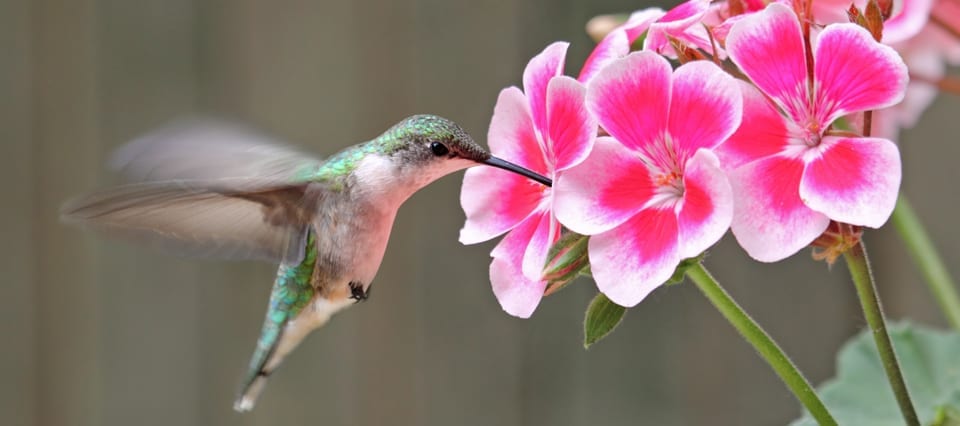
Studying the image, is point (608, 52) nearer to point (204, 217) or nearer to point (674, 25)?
point (674, 25)

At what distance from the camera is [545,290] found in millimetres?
557

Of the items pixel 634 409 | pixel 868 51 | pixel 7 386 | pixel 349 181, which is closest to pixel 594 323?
pixel 868 51

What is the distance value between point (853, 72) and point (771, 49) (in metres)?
0.04

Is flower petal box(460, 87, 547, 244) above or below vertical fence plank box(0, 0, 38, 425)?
above

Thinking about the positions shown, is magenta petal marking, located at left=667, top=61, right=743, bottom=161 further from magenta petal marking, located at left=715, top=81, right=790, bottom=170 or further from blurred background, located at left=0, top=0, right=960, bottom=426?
blurred background, located at left=0, top=0, right=960, bottom=426

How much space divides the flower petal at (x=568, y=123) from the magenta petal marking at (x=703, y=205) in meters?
0.05

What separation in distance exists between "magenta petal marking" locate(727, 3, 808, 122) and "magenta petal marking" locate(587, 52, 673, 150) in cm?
3

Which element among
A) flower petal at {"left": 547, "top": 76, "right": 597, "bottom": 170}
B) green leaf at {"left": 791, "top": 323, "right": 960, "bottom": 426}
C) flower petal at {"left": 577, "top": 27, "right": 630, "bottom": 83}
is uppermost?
flower petal at {"left": 577, "top": 27, "right": 630, "bottom": 83}

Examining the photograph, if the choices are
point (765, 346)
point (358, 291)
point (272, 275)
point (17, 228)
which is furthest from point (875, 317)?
point (17, 228)

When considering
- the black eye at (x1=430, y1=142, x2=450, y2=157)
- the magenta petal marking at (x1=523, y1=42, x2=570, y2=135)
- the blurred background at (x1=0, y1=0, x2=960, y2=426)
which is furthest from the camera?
the blurred background at (x1=0, y1=0, x2=960, y2=426)

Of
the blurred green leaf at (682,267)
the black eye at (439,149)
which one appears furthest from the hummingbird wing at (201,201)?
the blurred green leaf at (682,267)

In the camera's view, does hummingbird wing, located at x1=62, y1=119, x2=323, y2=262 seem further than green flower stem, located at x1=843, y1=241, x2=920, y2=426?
Yes

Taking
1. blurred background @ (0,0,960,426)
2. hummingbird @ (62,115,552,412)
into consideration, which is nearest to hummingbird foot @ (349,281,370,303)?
hummingbird @ (62,115,552,412)

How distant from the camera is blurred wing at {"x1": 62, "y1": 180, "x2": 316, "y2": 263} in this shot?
72cm
